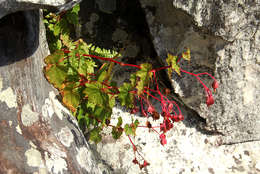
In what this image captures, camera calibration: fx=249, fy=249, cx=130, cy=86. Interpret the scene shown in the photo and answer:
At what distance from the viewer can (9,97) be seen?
1477mm

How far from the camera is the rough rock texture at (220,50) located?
1948mm

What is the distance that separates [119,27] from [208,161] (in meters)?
1.71

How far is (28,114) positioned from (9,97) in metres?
0.15

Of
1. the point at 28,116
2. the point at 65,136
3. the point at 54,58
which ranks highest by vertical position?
the point at 54,58

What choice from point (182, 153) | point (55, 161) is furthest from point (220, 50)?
point (55, 161)

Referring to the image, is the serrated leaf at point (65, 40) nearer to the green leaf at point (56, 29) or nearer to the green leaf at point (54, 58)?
the green leaf at point (56, 29)

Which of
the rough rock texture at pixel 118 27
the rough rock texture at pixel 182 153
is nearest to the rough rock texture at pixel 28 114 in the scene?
the rough rock texture at pixel 182 153

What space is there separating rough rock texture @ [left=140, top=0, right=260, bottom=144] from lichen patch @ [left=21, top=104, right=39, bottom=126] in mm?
1319

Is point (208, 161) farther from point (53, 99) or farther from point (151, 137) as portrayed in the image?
point (53, 99)

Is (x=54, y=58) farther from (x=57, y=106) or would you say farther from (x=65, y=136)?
(x=65, y=136)

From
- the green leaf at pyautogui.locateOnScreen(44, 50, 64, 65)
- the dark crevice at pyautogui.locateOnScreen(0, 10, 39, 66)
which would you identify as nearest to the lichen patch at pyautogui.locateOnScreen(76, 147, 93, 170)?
the green leaf at pyautogui.locateOnScreen(44, 50, 64, 65)

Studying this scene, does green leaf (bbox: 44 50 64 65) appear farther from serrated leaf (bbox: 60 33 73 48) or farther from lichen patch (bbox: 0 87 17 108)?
serrated leaf (bbox: 60 33 73 48)

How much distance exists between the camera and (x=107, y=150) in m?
2.52

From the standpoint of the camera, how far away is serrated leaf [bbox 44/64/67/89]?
1568mm
